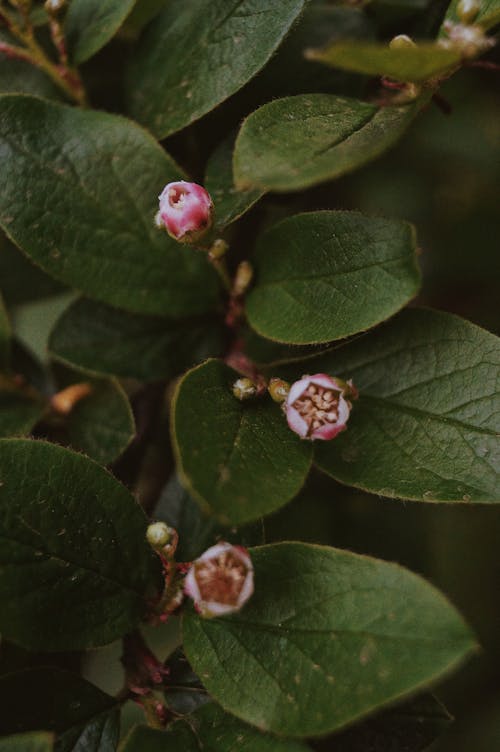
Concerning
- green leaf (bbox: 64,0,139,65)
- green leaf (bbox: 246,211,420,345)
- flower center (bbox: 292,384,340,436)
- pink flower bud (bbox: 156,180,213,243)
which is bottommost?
flower center (bbox: 292,384,340,436)

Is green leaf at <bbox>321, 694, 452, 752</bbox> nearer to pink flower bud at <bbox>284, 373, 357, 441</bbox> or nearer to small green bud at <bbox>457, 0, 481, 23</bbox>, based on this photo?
pink flower bud at <bbox>284, 373, 357, 441</bbox>

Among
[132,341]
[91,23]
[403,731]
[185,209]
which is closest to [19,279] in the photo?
[132,341]

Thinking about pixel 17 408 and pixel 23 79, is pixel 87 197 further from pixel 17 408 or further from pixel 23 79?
pixel 17 408

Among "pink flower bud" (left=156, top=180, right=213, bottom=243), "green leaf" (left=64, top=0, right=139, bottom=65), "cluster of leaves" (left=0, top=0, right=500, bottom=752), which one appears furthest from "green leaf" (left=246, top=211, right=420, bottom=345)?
"green leaf" (left=64, top=0, right=139, bottom=65)

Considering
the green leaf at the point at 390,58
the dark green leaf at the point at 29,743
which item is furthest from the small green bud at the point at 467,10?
the dark green leaf at the point at 29,743

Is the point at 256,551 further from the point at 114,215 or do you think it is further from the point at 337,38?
the point at 337,38

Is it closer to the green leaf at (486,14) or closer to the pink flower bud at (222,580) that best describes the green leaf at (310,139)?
the green leaf at (486,14)

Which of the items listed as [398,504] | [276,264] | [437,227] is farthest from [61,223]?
[437,227]
